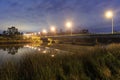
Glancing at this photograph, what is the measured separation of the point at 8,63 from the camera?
9.58m

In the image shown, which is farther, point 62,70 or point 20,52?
point 20,52

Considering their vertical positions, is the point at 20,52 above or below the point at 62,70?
below

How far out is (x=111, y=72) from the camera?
10.3 m

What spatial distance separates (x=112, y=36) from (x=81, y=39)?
1624cm

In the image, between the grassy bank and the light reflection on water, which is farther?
the light reflection on water

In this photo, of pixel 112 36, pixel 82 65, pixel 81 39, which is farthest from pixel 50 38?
pixel 82 65

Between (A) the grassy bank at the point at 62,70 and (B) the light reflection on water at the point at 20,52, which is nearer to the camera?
(A) the grassy bank at the point at 62,70

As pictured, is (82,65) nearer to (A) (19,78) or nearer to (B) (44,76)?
(B) (44,76)

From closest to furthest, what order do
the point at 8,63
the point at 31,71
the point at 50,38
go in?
1. the point at 31,71
2. the point at 8,63
3. the point at 50,38

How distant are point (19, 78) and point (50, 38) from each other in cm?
7210

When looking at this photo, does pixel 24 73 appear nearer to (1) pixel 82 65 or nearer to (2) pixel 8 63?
(2) pixel 8 63

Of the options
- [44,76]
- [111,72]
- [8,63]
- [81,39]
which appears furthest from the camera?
[81,39]

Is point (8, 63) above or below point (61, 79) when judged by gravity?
above

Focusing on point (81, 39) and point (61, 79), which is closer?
point (61, 79)
